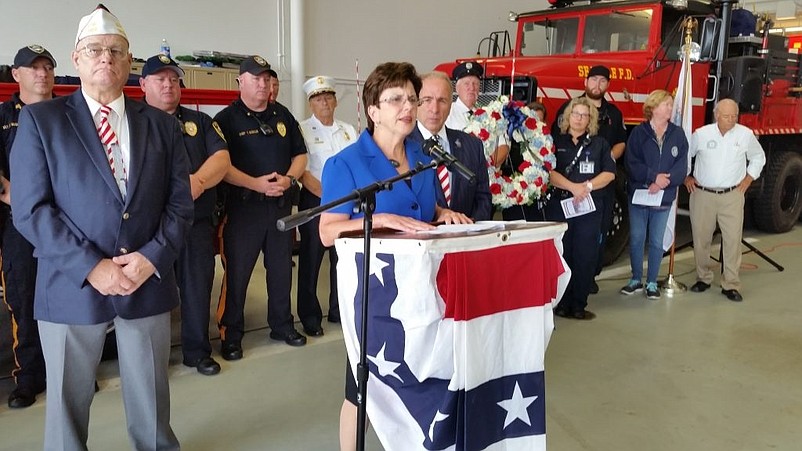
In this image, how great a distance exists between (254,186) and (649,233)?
2984 millimetres

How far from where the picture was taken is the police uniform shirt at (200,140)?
2.97 m

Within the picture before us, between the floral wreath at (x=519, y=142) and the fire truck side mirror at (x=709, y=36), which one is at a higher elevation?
the fire truck side mirror at (x=709, y=36)

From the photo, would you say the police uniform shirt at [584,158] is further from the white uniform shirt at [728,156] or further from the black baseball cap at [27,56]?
the black baseball cap at [27,56]

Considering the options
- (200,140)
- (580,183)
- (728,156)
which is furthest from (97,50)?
(728,156)

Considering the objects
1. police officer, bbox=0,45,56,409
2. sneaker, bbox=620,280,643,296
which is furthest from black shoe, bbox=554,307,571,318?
police officer, bbox=0,45,56,409

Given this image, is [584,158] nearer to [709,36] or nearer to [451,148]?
[451,148]

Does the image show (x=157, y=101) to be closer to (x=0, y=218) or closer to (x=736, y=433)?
(x=0, y=218)

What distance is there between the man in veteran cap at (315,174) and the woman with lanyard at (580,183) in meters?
1.37

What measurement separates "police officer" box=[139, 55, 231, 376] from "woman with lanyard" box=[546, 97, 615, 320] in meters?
2.07

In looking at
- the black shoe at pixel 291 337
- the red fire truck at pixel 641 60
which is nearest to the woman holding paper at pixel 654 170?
the red fire truck at pixel 641 60

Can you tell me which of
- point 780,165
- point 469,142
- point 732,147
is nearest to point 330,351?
point 469,142

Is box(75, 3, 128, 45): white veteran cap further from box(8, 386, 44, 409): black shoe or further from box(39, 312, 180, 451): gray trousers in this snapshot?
box(8, 386, 44, 409): black shoe

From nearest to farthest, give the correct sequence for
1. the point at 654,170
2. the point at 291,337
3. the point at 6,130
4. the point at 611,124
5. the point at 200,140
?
1. the point at 6,130
2. the point at 200,140
3. the point at 291,337
4. the point at 654,170
5. the point at 611,124

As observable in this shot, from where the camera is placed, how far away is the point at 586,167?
4.08 meters
